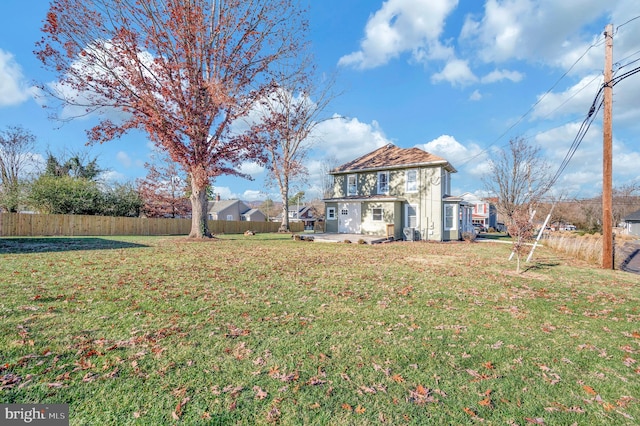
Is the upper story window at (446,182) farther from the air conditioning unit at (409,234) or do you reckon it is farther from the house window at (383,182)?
the house window at (383,182)

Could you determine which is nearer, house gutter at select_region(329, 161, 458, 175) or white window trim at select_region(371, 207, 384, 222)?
house gutter at select_region(329, 161, 458, 175)

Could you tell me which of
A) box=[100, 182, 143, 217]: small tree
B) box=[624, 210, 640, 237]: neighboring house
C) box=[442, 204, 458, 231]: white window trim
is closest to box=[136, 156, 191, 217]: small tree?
box=[100, 182, 143, 217]: small tree

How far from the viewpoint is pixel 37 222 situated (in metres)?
19.2

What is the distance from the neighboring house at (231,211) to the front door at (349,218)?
32.5 meters

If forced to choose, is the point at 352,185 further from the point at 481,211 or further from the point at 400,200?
the point at 481,211

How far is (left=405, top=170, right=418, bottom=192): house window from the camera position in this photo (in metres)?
21.2

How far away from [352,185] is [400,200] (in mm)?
4339

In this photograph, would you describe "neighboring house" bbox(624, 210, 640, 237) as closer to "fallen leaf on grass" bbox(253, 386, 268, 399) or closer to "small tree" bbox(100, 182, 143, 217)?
"fallen leaf on grass" bbox(253, 386, 268, 399)

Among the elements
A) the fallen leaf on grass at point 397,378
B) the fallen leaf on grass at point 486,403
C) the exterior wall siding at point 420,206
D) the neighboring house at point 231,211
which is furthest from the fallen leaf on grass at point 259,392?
the neighboring house at point 231,211

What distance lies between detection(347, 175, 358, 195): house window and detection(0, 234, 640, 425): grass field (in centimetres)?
1727

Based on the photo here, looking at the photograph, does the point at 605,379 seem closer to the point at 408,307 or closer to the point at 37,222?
the point at 408,307

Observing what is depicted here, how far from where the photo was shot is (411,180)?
70.4 ft

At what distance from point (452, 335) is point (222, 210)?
53.2 metres

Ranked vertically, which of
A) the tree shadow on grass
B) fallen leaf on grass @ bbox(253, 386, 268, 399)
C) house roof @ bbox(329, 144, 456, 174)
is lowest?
fallen leaf on grass @ bbox(253, 386, 268, 399)
